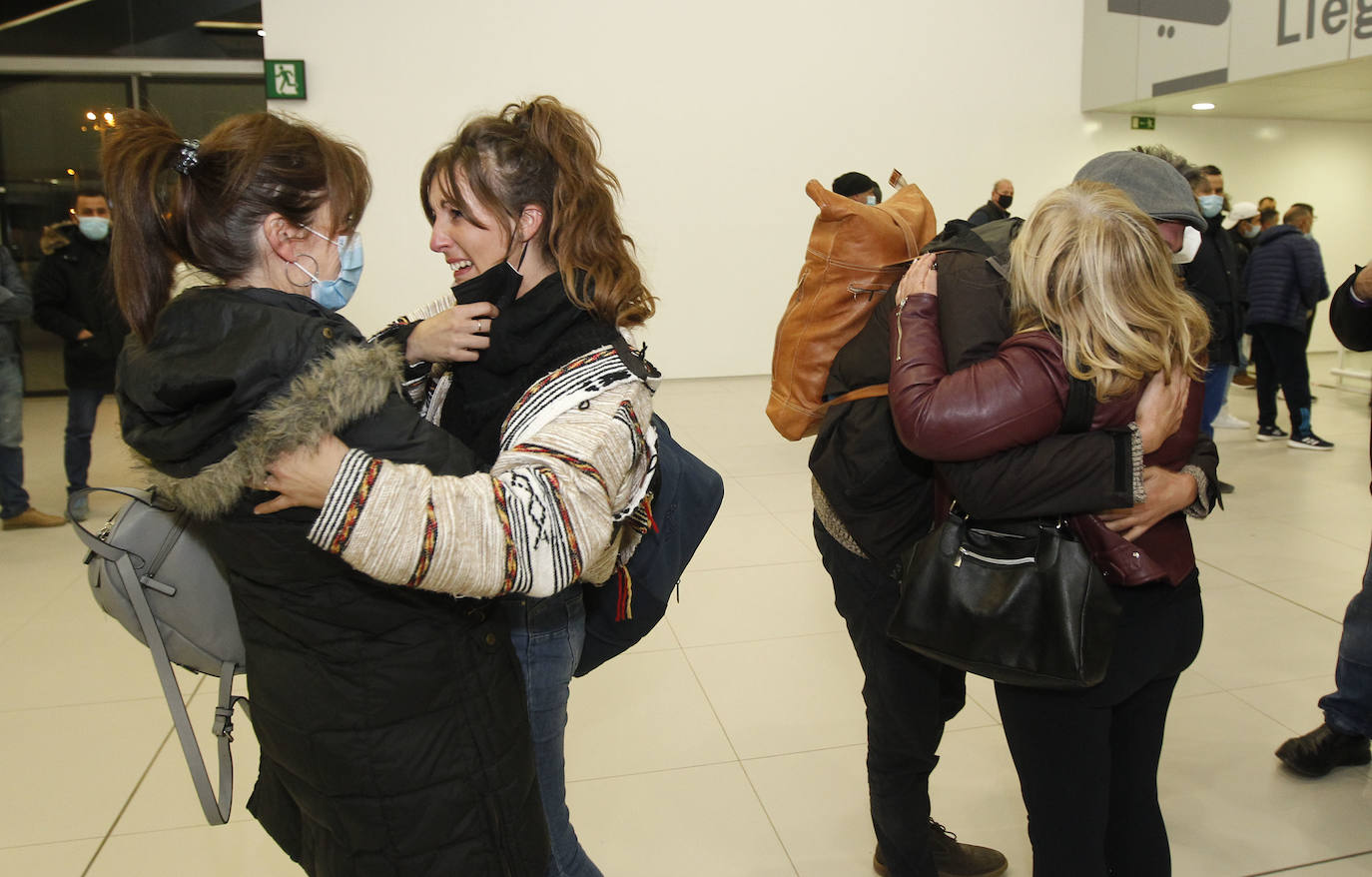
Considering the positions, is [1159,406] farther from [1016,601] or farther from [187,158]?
[187,158]

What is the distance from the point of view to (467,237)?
4.25 feet

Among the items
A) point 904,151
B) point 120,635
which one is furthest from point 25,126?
point 904,151

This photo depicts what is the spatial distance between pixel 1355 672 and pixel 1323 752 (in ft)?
0.75

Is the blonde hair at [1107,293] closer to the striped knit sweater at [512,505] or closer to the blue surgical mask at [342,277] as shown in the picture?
the striped knit sweater at [512,505]

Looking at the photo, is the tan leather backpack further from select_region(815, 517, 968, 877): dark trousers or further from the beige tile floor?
the beige tile floor

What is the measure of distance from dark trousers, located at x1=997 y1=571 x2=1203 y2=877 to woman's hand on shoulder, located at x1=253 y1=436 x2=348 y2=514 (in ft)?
3.53

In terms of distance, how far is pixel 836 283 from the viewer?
165 centimetres

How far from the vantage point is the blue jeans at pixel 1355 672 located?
227 centimetres

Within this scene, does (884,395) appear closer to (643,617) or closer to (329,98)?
(643,617)

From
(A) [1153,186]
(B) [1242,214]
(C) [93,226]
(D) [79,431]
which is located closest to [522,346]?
(A) [1153,186]

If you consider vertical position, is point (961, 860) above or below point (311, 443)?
below

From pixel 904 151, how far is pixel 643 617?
25.7 ft

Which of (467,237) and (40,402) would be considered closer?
(467,237)

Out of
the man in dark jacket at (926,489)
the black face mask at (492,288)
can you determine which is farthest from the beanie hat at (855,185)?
the black face mask at (492,288)
